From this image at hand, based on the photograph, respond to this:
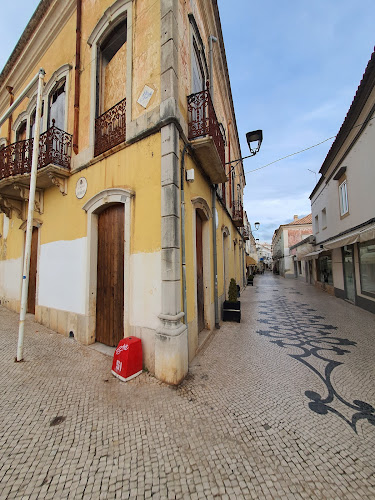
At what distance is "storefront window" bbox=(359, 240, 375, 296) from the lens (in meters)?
7.36

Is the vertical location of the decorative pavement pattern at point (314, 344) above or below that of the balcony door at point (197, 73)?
below

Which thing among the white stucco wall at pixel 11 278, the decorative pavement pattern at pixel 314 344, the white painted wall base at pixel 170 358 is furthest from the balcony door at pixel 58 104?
the decorative pavement pattern at pixel 314 344

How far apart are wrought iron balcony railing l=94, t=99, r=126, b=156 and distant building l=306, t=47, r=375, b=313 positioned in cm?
701

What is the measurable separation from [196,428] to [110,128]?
221 inches

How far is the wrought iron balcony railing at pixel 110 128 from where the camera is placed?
4.32m

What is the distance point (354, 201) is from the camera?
26.7 feet

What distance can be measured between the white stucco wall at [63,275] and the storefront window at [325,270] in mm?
13520

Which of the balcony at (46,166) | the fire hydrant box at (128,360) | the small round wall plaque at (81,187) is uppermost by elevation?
the balcony at (46,166)

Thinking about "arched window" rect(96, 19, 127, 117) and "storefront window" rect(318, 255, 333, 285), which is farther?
"storefront window" rect(318, 255, 333, 285)

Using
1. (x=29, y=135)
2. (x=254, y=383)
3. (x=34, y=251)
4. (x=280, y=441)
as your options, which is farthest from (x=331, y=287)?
(x=29, y=135)

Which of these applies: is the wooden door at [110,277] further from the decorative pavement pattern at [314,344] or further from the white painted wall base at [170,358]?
the decorative pavement pattern at [314,344]

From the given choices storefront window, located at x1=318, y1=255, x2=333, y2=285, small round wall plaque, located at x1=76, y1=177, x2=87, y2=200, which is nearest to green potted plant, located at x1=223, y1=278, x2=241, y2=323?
small round wall plaque, located at x1=76, y1=177, x2=87, y2=200

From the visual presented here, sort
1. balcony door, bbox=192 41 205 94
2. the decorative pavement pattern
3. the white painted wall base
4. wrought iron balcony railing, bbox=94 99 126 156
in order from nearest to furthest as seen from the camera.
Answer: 1. the decorative pavement pattern
2. the white painted wall base
3. wrought iron balcony railing, bbox=94 99 126 156
4. balcony door, bbox=192 41 205 94

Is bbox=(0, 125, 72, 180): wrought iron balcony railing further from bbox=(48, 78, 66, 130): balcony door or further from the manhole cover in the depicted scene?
the manhole cover
